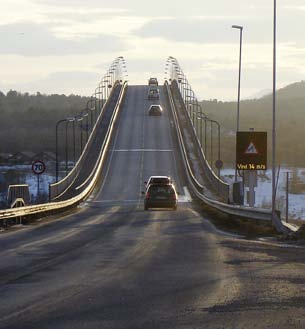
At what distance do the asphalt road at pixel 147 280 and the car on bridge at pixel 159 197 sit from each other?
70.3 ft

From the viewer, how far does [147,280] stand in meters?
15.2

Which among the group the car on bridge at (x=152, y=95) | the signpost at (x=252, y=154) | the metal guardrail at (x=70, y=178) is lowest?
the metal guardrail at (x=70, y=178)

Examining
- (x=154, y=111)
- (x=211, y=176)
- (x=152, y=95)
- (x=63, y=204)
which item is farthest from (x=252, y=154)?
(x=152, y=95)

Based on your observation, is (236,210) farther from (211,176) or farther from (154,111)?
(154,111)

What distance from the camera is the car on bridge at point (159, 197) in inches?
2151

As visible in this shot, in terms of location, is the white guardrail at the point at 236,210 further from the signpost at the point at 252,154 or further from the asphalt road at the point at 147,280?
the asphalt road at the point at 147,280

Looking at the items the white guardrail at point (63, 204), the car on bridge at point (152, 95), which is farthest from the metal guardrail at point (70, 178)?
the car on bridge at point (152, 95)

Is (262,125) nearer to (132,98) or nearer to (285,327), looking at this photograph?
(132,98)

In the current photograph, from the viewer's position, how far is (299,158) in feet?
459

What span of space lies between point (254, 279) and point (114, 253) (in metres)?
6.57

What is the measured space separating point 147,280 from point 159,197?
1555 inches

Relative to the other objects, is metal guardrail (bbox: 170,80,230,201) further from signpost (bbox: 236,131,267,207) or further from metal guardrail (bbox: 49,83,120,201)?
signpost (bbox: 236,131,267,207)

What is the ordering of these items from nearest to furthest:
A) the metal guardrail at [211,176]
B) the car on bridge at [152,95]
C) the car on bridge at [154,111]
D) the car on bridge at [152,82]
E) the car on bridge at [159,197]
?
the car on bridge at [159,197]
the metal guardrail at [211,176]
the car on bridge at [154,111]
the car on bridge at [152,95]
the car on bridge at [152,82]

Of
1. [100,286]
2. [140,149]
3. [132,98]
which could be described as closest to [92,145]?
[140,149]
